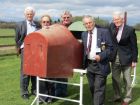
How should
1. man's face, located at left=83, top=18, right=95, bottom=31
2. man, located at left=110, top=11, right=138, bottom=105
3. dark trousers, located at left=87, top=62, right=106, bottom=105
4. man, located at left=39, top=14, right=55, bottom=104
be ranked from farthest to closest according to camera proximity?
man, located at left=39, top=14, right=55, bottom=104 < man, located at left=110, top=11, right=138, bottom=105 < dark trousers, located at left=87, top=62, right=106, bottom=105 < man's face, located at left=83, top=18, right=95, bottom=31

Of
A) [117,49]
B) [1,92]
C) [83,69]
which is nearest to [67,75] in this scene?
[83,69]

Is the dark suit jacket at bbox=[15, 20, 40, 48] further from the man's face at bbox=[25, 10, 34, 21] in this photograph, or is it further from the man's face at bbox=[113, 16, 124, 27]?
the man's face at bbox=[113, 16, 124, 27]

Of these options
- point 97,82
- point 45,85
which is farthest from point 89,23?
point 45,85

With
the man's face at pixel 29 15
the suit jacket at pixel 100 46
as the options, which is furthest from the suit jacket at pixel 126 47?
the man's face at pixel 29 15

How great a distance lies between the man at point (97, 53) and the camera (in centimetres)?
694

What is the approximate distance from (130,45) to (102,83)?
1.16 metres

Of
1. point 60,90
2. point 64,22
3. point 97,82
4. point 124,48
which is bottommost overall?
point 60,90

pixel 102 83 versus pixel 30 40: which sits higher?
pixel 30 40

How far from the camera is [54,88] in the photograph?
8.59 m

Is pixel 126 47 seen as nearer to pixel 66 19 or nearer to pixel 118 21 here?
pixel 118 21

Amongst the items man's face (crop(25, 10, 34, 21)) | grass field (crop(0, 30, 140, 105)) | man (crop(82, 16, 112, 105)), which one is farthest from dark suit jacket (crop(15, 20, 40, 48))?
man (crop(82, 16, 112, 105))

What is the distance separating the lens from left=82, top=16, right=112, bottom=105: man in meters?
6.94

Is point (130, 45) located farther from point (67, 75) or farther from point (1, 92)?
point (1, 92)

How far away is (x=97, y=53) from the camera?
6984 mm
